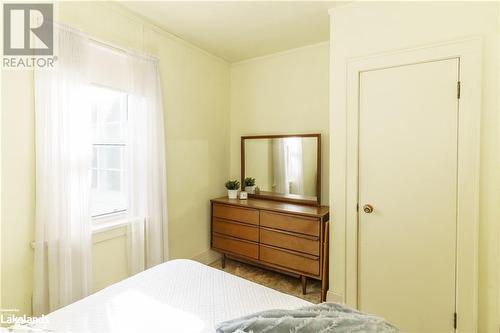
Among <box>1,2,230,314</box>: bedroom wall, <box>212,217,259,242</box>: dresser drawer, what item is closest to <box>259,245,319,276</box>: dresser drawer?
<box>212,217,259,242</box>: dresser drawer

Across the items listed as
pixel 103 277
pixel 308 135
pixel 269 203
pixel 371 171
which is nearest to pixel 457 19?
pixel 371 171

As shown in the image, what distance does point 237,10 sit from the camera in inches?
90.8

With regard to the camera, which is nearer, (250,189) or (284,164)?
(284,164)

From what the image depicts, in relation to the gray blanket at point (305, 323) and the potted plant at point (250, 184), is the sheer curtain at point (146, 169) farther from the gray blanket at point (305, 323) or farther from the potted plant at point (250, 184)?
the gray blanket at point (305, 323)

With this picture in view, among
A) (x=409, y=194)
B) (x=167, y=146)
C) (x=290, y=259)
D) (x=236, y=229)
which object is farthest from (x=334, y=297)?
(x=167, y=146)

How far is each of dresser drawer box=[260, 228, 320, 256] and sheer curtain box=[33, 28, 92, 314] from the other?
65.1 inches

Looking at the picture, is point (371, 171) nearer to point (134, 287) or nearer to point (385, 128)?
point (385, 128)

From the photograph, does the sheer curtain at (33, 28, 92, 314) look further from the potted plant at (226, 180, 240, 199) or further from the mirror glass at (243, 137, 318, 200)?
the mirror glass at (243, 137, 318, 200)

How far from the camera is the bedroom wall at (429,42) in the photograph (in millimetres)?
1743

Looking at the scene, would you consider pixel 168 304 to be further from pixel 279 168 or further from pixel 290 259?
pixel 279 168

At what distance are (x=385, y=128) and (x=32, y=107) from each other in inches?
104

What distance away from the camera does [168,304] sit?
4.37 ft

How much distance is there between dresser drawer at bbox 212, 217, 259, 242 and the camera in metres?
2.91

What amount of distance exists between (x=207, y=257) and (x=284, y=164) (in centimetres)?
156
